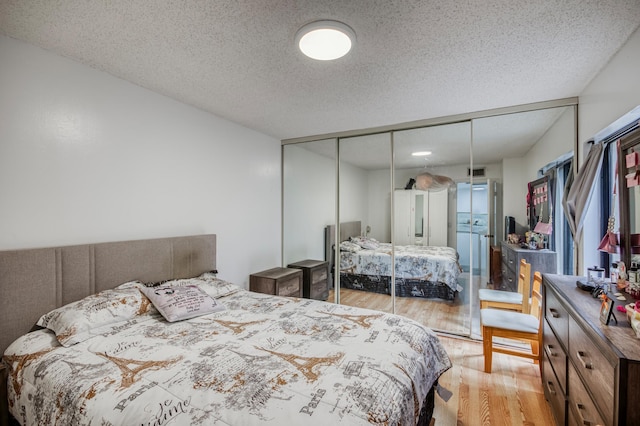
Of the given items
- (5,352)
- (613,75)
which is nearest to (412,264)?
(613,75)

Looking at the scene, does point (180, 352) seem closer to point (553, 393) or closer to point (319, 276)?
point (553, 393)

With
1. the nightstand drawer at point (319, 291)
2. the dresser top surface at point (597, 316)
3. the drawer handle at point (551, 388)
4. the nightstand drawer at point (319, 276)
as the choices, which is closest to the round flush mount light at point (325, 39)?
the dresser top surface at point (597, 316)

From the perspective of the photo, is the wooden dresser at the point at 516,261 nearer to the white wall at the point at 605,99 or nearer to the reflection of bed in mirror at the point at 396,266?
the white wall at the point at 605,99

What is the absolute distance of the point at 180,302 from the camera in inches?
85.0

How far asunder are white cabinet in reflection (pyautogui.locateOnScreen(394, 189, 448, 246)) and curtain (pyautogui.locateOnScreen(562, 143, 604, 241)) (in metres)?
1.18

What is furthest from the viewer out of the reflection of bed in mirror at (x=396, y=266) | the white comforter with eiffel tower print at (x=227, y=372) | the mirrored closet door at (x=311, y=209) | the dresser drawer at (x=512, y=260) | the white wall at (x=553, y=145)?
the mirrored closet door at (x=311, y=209)

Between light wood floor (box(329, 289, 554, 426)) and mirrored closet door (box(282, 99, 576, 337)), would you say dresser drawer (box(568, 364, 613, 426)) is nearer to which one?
light wood floor (box(329, 289, 554, 426))

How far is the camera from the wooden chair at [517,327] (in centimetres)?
246

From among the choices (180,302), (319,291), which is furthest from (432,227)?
(180,302)

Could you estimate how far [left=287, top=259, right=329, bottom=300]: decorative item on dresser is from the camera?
4.09m

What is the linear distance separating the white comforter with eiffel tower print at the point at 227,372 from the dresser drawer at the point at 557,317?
722mm

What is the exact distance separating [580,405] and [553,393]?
2.09ft

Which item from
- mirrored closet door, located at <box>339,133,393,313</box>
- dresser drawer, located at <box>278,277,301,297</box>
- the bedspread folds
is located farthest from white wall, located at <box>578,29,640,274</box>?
dresser drawer, located at <box>278,277,301,297</box>

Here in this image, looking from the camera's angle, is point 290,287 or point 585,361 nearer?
point 585,361
